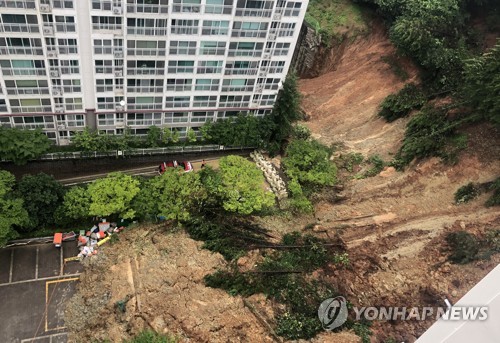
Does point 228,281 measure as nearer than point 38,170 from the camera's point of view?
Yes

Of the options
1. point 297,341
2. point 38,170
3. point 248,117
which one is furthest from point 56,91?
point 297,341

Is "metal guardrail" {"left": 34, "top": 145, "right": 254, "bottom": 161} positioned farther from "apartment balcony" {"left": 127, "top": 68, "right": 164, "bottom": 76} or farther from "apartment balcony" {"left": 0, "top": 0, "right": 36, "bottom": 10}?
"apartment balcony" {"left": 0, "top": 0, "right": 36, "bottom": 10}

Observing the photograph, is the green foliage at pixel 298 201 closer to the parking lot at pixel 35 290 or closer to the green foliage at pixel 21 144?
the parking lot at pixel 35 290

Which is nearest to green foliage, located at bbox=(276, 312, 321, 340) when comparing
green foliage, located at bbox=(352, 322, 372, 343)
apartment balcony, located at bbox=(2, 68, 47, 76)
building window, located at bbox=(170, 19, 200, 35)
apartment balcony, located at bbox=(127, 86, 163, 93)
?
green foliage, located at bbox=(352, 322, 372, 343)

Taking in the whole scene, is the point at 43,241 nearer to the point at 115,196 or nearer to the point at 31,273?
the point at 31,273

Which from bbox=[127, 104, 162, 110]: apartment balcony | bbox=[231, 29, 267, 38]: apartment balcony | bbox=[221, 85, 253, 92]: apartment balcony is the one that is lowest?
bbox=[127, 104, 162, 110]: apartment balcony

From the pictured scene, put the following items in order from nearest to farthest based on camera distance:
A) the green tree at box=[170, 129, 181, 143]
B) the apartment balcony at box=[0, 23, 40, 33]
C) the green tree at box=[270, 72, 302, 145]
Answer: the apartment balcony at box=[0, 23, 40, 33], the green tree at box=[170, 129, 181, 143], the green tree at box=[270, 72, 302, 145]
